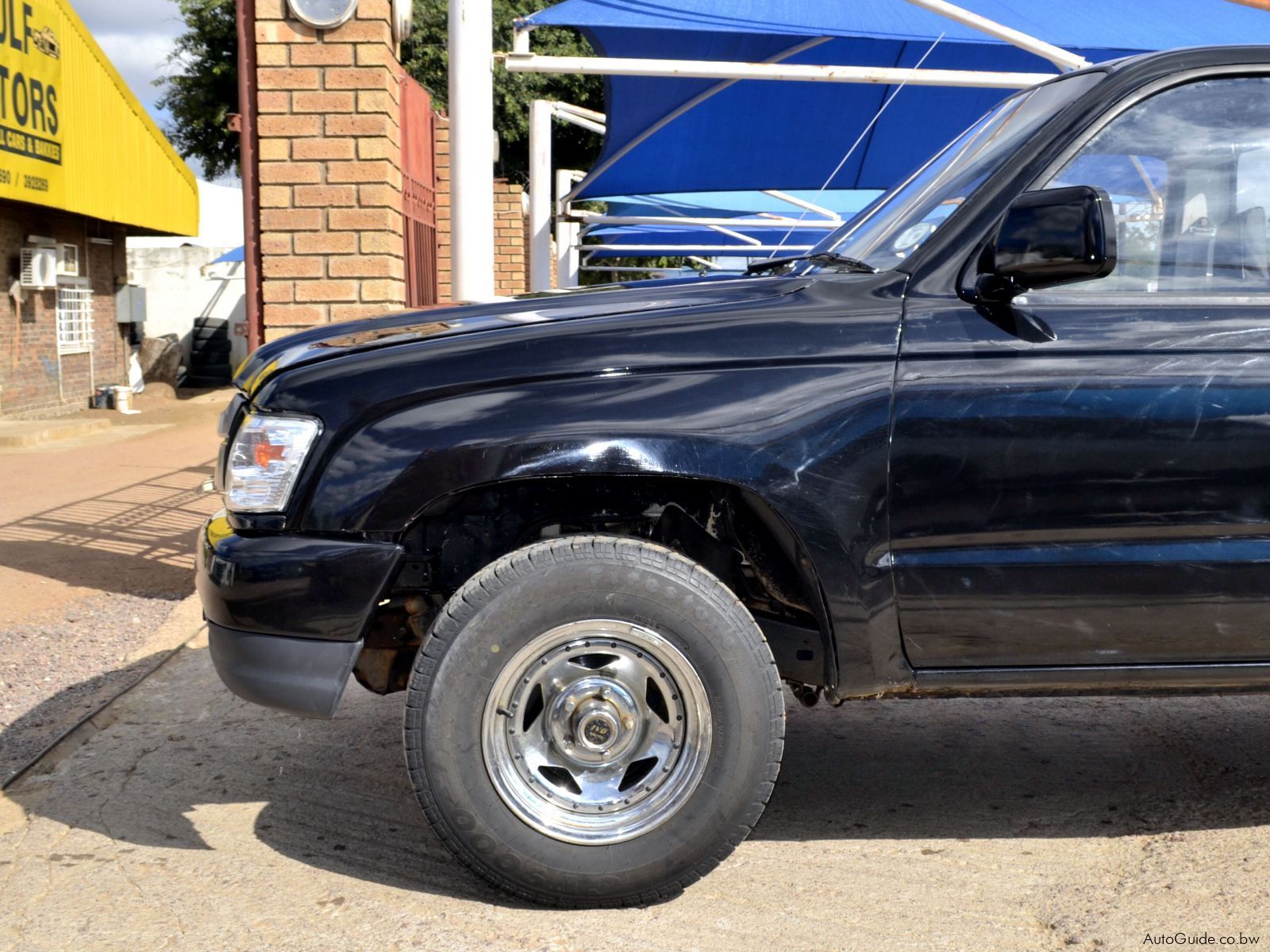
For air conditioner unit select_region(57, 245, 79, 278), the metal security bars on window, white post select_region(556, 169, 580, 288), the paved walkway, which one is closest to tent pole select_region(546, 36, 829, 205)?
white post select_region(556, 169, 580, 288)

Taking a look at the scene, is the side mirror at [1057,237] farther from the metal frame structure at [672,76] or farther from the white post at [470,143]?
the white post at [470,143]

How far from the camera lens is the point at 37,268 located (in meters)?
18.1

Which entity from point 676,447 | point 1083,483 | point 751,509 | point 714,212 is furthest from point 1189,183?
point 714,212

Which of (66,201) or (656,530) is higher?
(66,201)

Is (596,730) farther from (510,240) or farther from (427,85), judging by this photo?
(427,85)

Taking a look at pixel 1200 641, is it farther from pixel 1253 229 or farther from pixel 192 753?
pixel 192 753

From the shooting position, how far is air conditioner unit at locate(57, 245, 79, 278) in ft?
63.8

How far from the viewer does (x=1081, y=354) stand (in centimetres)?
316

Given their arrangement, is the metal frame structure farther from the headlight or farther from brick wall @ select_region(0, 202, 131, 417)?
brick wall @ select_region(0, 202, 131, 417)

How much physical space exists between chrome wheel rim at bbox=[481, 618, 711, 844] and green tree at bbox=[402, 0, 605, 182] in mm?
27367

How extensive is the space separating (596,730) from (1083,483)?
4.05 ft

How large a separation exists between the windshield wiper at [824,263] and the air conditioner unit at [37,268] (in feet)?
53.2

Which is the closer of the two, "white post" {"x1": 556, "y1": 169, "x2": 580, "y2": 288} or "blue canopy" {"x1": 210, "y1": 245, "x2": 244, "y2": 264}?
"white post" {"x1": 556, "y1": 169, "x2": 580, "y2": 288}

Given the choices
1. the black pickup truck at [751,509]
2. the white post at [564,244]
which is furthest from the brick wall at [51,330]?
the black pickup truck at [751,509]
